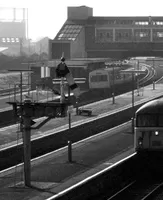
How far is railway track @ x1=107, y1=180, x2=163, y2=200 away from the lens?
22345mm

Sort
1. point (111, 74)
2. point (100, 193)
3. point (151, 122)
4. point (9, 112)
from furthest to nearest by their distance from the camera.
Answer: point (111, 74)
point (9, 112)
point (151, 122)
point (100, 193)

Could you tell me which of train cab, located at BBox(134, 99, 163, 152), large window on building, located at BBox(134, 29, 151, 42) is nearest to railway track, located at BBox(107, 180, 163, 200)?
train cab, located at BBox(134, 99, 163, 152)

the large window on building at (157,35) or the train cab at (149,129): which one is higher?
the large window on building at (157,35)

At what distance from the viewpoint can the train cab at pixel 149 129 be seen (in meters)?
25.9

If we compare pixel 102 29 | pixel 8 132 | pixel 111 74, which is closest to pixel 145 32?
pixel 102 29

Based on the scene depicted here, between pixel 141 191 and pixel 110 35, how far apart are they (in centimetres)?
8921

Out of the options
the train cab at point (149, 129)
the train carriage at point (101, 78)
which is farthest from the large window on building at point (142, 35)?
the train cab at point (149, 129)

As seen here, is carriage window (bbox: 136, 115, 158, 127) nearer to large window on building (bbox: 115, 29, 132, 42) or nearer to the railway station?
the railway station

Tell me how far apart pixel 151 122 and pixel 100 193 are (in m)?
4.93

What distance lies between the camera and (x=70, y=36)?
105m

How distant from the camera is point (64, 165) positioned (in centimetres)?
2794

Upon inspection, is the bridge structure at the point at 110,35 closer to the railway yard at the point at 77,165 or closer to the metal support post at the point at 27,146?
the railway yard at the point at 77,165

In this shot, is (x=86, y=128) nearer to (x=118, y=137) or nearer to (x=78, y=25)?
(x=118, y=137)

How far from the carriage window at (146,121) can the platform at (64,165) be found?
8.41ft
